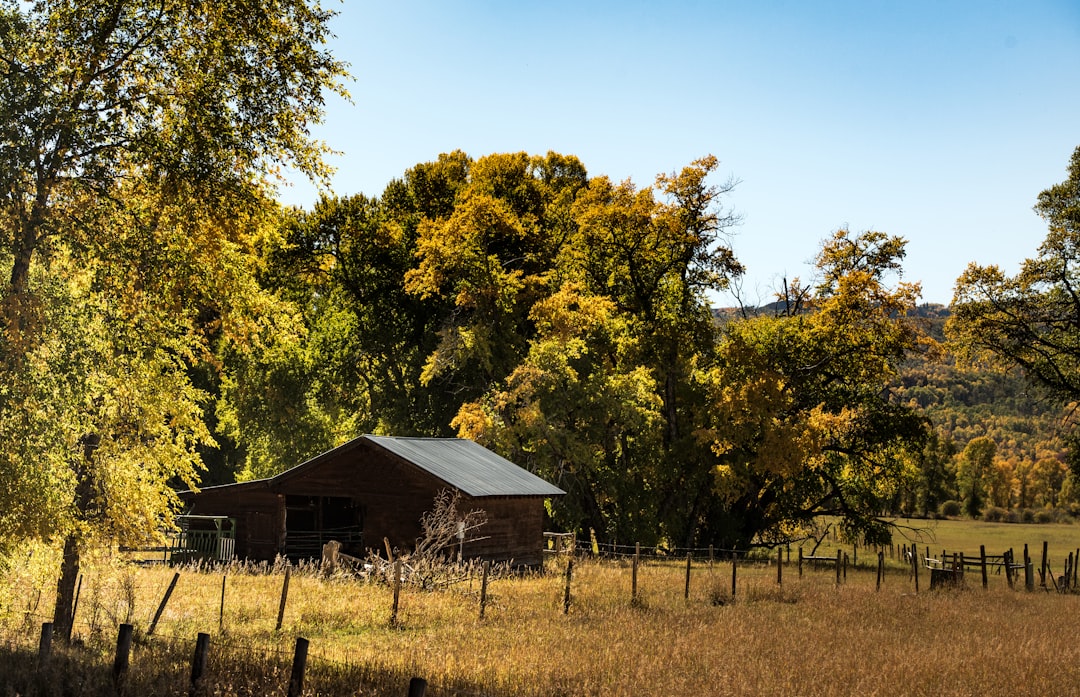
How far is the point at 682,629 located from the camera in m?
19.1

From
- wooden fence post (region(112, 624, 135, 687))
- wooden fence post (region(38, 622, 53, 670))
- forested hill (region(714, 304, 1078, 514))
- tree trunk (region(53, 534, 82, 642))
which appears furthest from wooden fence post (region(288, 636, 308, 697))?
forested hill (region(714, 304, 1078, 514))

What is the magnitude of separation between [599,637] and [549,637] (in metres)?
1.00

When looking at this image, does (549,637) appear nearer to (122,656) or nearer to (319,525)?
(122,656)

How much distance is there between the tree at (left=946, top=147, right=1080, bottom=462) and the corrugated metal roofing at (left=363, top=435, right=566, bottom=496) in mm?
19479

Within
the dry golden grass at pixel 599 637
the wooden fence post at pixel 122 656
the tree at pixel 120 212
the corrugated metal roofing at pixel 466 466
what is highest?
the tree at pixel 120 212

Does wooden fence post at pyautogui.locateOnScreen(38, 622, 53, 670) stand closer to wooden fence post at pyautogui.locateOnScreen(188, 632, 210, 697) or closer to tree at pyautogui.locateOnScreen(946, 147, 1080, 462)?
wooden fence post at pyautogui.locateOnScreen(188, 632, 210, 697)

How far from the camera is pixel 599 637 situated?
58.1 ft

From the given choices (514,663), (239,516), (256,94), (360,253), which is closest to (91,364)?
(256,94)

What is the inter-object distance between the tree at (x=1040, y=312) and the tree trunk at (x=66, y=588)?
34651 millimetres

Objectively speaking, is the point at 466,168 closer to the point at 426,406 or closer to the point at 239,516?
the point at 426,406

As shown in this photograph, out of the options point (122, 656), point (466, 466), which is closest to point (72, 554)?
point (122, 656)

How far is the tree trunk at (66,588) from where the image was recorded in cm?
1650

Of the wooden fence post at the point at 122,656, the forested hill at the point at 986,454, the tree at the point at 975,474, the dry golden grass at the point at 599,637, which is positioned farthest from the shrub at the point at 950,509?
the wooden fence post at the point at 122,656

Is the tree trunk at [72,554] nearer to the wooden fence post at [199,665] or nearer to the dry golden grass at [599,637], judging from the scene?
the dry golden grass at [599,637]
